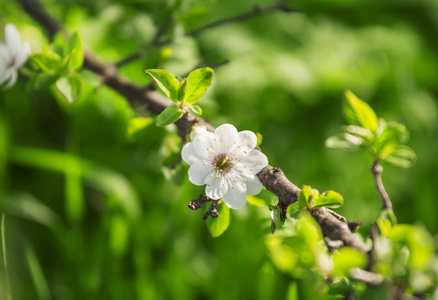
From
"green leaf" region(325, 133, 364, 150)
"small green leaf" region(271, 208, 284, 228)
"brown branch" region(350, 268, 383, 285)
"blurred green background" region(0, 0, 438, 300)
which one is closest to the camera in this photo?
"brown branch" region(350, 268, 383, 285)

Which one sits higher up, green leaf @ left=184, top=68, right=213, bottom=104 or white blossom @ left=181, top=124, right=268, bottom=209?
green leaf @ left=184, top=68, right=213, bottom=104

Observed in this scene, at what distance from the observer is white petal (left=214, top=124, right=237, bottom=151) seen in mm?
564

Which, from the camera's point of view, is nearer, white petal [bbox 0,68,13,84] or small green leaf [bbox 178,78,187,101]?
small green leaf [bbox 178,78,187,101]

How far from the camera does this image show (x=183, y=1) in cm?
86

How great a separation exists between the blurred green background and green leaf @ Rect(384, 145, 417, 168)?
0.26 m

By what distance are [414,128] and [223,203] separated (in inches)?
47.6

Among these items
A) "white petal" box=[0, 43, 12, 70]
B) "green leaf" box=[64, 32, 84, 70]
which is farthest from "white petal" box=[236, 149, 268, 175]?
"white petal" box=[0, 43, 12, 70]

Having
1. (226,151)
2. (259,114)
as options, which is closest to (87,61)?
(226,151)

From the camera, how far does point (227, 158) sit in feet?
1.95

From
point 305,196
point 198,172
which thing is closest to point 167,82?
point 198,172

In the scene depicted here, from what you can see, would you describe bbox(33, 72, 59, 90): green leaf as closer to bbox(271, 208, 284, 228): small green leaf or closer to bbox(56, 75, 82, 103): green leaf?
bbox(56, 75, 82, 103): green leaf

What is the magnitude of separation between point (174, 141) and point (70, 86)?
0.20m

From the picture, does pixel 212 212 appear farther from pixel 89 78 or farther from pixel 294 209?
pixel 89 78

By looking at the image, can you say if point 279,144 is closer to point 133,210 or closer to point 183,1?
point 133,210
